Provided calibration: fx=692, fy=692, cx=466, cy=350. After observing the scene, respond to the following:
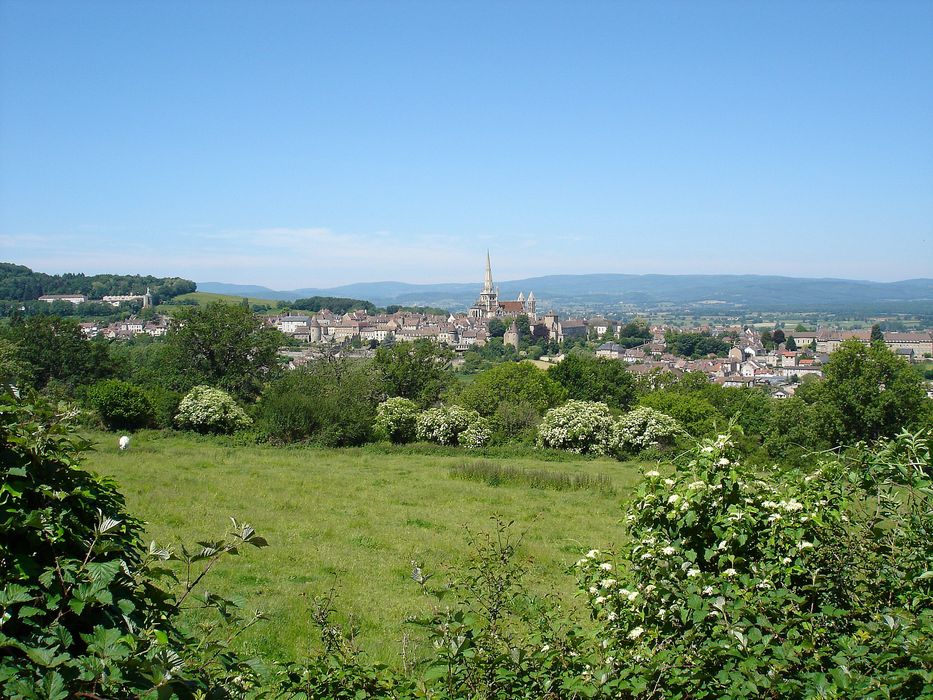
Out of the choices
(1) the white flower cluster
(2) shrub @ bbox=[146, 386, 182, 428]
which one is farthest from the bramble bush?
(2) shrub @ bbox=[146, 386, 182, 428]

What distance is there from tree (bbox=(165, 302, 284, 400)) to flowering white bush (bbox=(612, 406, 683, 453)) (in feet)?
60.1

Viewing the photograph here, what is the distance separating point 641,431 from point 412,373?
1358 cm

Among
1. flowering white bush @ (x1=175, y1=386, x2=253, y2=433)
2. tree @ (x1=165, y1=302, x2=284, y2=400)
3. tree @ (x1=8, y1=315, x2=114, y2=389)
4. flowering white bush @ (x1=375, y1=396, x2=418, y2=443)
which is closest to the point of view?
flowering white bush @ (x1=175, y1=386, x2=253, y2=433)

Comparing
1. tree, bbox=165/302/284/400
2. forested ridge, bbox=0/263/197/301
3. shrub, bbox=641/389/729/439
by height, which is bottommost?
shrub, bbox=641/389/729/439

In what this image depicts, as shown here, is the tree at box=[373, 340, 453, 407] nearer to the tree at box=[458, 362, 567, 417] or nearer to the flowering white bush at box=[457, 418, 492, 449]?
→ the tree at box=[458, 362, 567, 417]

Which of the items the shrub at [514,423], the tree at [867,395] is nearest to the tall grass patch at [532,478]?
the shrub at [514,423]

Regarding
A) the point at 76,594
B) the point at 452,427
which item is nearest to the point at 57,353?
the point at 452,427

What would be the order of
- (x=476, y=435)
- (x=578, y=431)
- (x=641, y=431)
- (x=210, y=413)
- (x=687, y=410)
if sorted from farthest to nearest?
(x=687, y=410), (x=476, y=435), (x=210, y=413), (x=641, y=431), (x=578, y=431)

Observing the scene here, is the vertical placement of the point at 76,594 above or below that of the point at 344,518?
above

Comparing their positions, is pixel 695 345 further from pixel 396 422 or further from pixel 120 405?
pixel 120 405

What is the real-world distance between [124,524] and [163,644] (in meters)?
0.86

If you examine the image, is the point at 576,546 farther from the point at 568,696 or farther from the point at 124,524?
the point at 124,524

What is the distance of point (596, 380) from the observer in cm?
4394

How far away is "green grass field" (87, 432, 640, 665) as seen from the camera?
909 centimetres
